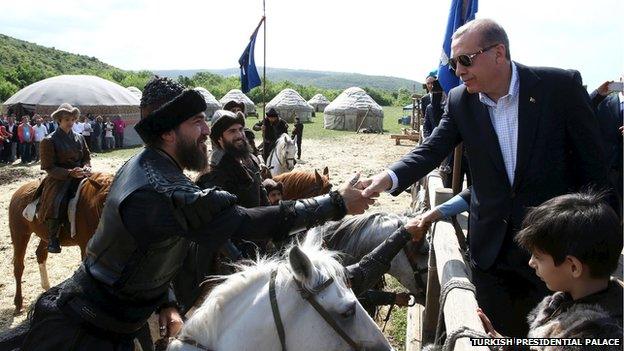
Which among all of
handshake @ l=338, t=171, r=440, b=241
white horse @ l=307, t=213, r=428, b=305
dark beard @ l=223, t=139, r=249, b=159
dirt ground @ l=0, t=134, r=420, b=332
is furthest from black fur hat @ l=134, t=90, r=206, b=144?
dirt ground @ l=0, t=134, r=420, b=332

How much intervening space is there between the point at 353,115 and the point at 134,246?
32675mm

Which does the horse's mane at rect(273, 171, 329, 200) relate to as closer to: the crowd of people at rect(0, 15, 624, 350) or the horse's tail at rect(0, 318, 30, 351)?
the crowd of people at rect(0, 15, 624, 350)

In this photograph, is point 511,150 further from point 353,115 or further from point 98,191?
A: point 353,115

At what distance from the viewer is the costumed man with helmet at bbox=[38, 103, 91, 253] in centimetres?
620

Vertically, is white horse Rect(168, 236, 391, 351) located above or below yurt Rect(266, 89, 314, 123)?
above

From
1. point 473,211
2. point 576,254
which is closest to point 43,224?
point 473,211

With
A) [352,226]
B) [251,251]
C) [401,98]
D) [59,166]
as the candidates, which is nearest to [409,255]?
[352,226]

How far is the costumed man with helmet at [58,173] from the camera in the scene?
6195 mm

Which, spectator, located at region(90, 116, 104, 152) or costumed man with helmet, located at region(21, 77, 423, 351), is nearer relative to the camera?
costumed man with helmet, located at region(21, 77, 423, 351)

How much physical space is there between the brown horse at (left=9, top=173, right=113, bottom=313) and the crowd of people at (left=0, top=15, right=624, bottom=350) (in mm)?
4153

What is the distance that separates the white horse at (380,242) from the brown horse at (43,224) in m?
3.33

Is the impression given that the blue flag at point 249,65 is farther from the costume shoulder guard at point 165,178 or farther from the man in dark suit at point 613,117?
the costume shoulder guard at point 165,178

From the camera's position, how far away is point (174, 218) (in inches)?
76.7

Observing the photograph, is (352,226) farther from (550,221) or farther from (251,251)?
(550,221)
